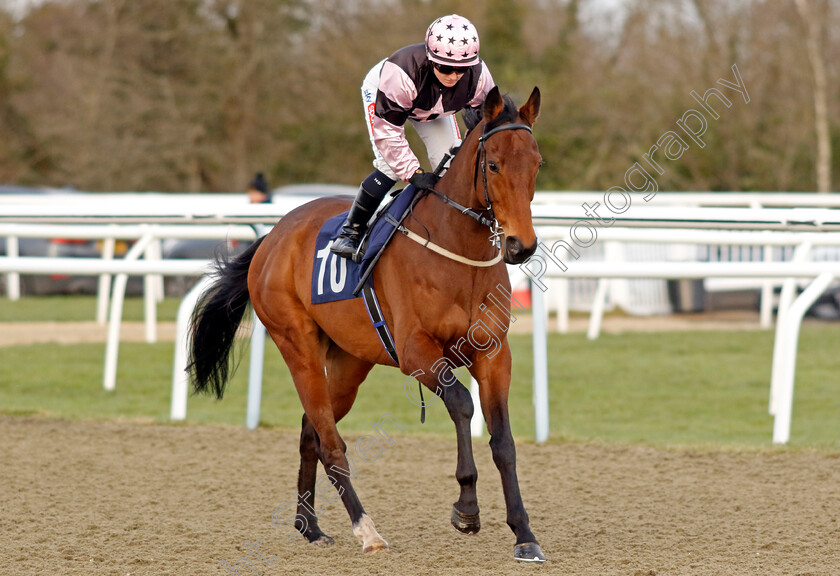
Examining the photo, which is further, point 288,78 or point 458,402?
point 288,78

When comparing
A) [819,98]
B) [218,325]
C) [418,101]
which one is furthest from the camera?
[819,98]

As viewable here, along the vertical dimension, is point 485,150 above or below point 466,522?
above

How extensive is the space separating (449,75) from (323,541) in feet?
6.13

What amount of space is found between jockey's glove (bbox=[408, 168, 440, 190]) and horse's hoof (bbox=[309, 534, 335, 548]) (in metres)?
1.42

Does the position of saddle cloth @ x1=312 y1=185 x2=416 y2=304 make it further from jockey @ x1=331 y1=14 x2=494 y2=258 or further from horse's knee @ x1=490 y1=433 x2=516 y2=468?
horse's knee @ x1=490 y1=433 x2=516 y2=468

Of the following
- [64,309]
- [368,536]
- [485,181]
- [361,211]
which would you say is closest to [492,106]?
[485,181]

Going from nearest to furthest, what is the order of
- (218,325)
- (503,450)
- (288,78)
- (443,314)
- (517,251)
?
(517,251) → (503,450) → (443,314) → (218,325) → (288,78)

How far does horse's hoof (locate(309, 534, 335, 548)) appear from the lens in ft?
13.5

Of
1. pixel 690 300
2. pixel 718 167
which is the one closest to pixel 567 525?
pixel 690 300

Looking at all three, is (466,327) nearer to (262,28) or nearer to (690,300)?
(690,300)

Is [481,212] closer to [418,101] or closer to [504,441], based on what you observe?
[418,101]

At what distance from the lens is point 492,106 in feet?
12.1

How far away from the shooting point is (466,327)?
3852mm

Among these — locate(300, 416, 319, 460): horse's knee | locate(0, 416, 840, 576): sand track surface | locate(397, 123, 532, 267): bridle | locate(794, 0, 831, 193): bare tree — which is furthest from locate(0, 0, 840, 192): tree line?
locate(397, 123, 532, 267): bridle
